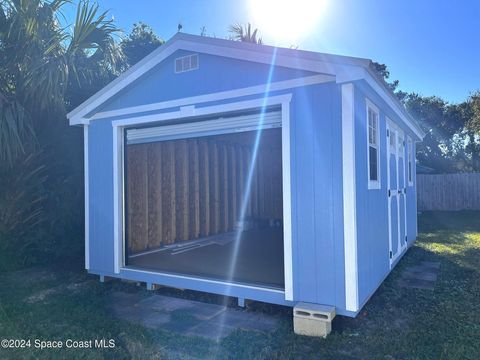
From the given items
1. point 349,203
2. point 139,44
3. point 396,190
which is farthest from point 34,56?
point 139,44

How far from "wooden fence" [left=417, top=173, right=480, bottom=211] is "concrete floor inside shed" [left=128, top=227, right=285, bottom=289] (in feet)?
30.7

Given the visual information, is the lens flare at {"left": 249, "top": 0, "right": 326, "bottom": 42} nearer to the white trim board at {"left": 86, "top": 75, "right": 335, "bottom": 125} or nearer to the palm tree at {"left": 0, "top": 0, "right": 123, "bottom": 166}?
the palm tree at {"left": 0, "top": 0, "right": 123, "bottom": 166}

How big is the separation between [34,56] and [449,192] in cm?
1489

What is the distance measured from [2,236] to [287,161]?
202 inches

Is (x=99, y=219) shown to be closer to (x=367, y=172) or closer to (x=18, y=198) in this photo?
(x=18, y=198)

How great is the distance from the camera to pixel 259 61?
4168mm

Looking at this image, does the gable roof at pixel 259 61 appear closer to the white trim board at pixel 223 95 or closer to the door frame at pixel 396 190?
the white trim board at pixel 223 95

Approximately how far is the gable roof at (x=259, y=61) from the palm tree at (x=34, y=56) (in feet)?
2.93

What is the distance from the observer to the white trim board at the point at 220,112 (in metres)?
3.99

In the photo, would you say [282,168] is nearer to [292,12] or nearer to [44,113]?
[292,12]

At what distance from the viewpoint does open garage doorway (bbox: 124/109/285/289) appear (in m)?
5.33

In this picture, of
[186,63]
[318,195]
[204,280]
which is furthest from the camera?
[186,63]

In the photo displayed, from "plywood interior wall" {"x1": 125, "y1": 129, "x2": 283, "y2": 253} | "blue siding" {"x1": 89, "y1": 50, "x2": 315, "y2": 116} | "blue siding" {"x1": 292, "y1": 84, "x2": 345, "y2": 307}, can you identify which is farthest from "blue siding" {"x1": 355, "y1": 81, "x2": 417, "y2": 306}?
"plywood interior wall" {"x1": 125, "y1": 129, "x2": 283, "y2": 253}

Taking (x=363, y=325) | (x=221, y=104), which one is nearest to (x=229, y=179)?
(x=221, y=104)
